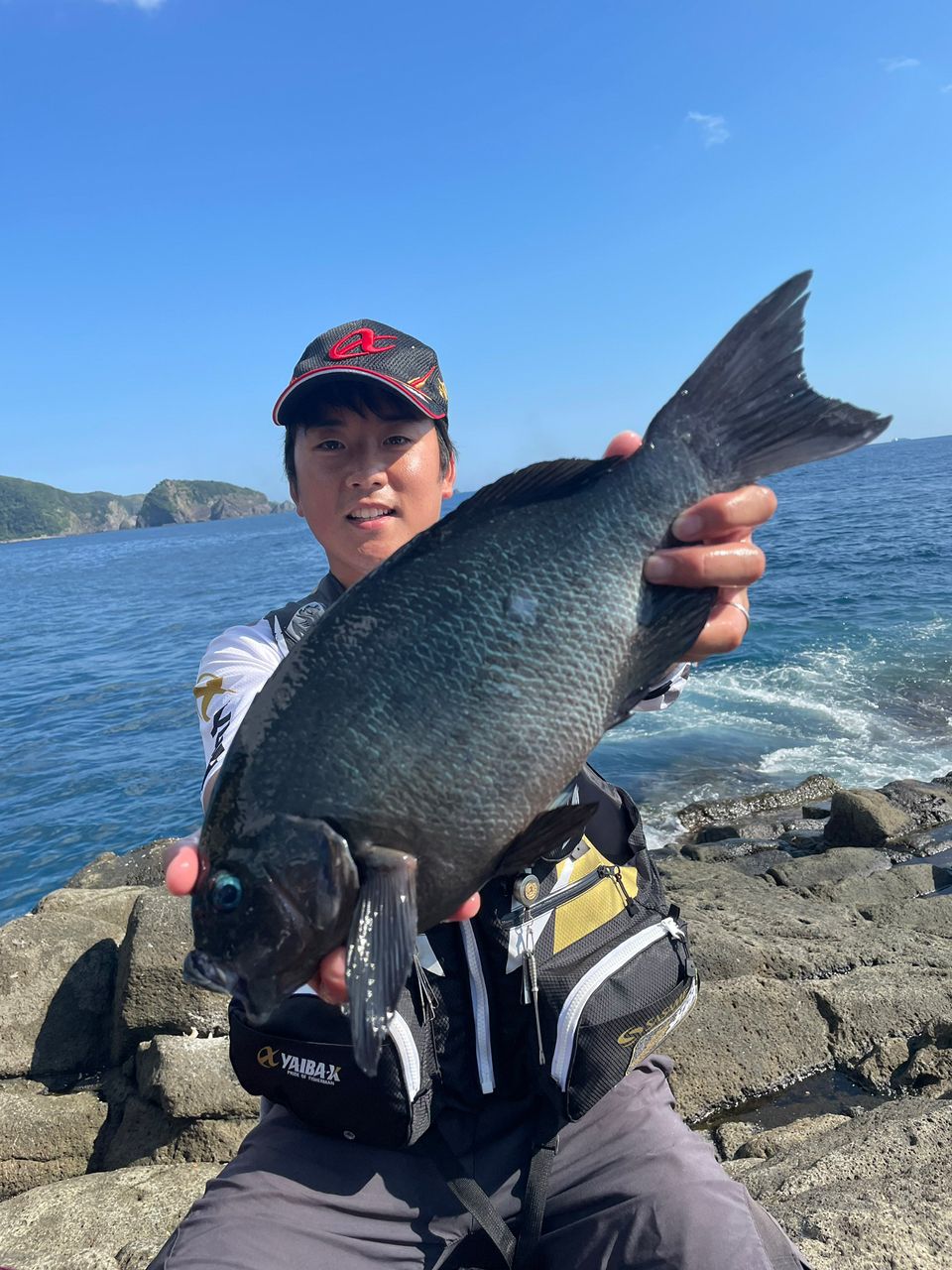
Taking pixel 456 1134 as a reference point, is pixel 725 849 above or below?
below

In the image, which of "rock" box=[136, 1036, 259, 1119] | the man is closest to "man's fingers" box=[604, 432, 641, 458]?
the man

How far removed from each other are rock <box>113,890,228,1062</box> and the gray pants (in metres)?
3.08

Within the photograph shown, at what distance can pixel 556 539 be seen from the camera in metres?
2.06

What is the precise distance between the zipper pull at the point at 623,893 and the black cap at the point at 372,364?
1829 millimetres

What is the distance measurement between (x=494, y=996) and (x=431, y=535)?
160 centimetres

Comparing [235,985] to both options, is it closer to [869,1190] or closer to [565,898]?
[565,898]

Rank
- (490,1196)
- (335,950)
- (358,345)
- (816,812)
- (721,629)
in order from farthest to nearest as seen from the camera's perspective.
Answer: (816,812) → (358,345) → (490,1196) → (721,629) → (335,950)

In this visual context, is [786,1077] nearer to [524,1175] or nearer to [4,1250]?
[524,1175]

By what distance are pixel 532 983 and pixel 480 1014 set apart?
225 millimetres

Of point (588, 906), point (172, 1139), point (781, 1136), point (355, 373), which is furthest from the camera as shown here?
point (172, 1139)

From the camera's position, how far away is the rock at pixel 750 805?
489 inches

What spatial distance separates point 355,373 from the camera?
2.93 metres

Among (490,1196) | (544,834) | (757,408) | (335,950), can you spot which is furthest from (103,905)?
(757,408)

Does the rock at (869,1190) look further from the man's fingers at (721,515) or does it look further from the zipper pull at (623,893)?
the man's fingers at (721,515)
